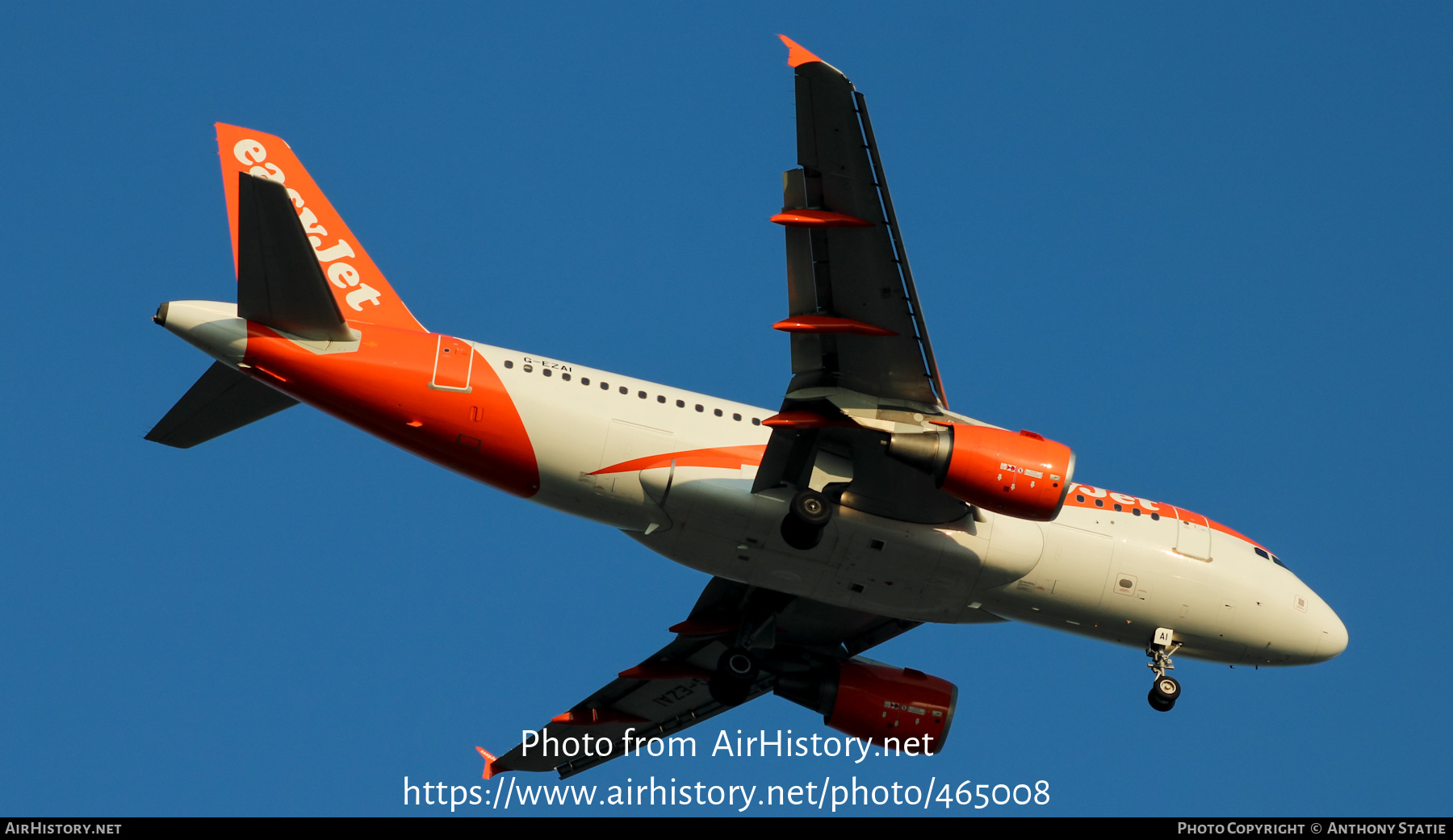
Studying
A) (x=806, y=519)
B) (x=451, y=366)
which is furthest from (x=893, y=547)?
(x=451, y=366)

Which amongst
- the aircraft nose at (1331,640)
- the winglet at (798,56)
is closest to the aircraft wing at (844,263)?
the winglet at (798,56)

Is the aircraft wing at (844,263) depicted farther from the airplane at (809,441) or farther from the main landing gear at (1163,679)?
the main landing gear at (1163,679)

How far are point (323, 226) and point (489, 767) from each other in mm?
11764

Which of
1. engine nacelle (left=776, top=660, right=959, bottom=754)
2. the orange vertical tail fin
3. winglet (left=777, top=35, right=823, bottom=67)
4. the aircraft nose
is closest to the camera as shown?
winglet (left=777, top=35, right=823, bottom=67)

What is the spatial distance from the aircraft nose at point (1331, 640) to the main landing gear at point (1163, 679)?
297 cm

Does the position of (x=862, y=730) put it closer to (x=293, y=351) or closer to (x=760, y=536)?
(x=760, y=536)

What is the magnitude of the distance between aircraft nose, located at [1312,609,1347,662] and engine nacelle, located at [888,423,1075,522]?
7.38m

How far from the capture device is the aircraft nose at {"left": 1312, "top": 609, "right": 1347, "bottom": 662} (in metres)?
25.3

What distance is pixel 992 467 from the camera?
21.1 metres

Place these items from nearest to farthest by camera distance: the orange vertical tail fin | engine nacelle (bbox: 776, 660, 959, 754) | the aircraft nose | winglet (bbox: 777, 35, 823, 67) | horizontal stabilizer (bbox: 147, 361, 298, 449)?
winglet (bbox: 777, 35, 823, 67), horizontal stabilizer (bbox: 147, 361, 298, 449), the orange vertical tail fin, the aircraft nose, engine nacelle (bbox: 776, 660, 959, 754)

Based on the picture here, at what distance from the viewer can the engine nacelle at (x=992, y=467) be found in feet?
69.2

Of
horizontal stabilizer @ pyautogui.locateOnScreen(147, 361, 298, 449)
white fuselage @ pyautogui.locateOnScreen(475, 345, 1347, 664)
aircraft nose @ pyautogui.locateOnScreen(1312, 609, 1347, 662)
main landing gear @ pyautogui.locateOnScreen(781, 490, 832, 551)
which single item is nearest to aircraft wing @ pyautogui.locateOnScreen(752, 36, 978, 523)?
main landing gear @ pyautogui.locateOnScreen(781, 490, 832, 551)

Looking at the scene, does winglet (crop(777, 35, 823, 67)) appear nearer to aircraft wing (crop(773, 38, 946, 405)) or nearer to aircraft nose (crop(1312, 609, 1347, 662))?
aircraft wing (crop(773, 38, 946, 405))

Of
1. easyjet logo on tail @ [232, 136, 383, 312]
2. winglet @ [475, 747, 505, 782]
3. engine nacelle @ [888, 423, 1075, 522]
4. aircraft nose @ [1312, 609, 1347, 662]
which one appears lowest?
winglet @ [475, 747, 505, 782]
